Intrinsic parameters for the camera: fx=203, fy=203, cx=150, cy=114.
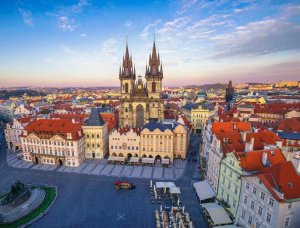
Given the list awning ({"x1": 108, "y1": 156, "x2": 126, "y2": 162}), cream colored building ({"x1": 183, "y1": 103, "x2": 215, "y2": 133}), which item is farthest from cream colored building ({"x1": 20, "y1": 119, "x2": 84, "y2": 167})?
cream colored building ({"x1": 183, "y1": 103, "x2": 215, "y2": 133})

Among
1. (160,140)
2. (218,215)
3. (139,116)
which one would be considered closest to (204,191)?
(218,215)

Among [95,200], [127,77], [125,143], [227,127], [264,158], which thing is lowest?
[95,200]

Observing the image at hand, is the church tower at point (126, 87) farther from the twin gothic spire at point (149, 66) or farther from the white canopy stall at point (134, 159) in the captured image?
the white canopy stall at point (134, 159)

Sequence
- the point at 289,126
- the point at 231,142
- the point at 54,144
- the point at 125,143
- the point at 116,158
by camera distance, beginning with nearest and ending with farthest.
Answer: the point at 231,142 → the point at 289,126 → the point at 54,144 → the point at 116,158 → the point at 125,143

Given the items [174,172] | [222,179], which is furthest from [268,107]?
[222,179]

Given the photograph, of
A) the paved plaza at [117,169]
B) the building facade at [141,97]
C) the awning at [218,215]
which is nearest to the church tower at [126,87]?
the building facade at [141,97]

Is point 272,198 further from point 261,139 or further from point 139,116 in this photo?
point 139,116
